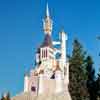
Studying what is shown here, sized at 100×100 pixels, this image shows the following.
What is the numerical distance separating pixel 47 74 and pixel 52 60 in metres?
2.72

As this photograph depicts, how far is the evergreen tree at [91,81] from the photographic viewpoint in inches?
2298

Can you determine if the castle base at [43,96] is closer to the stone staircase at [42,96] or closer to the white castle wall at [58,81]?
the stone staircase at [42,96]

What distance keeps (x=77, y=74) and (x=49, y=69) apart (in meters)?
5.77

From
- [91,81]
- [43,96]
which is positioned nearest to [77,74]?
[91,81]

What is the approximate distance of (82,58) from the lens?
61.5 meters

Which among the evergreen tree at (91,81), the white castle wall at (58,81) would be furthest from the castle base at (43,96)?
the evergreen tree at (91,81)

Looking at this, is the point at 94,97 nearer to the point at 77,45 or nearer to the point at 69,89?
the point at 69,89

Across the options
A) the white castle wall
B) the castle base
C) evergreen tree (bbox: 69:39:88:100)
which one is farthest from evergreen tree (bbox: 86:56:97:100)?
the white castle wall

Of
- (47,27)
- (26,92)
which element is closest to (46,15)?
(47,27)

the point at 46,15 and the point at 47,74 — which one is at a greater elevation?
the point at 46,15

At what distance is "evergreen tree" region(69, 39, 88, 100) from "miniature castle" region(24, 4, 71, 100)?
103 cm

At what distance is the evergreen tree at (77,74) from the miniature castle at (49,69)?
1.03 m

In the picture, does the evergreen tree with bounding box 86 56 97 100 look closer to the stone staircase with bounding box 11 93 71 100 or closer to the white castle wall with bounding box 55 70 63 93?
the stone staircase with bounding box 11 93 71 100

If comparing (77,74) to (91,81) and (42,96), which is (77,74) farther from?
(42,96)
